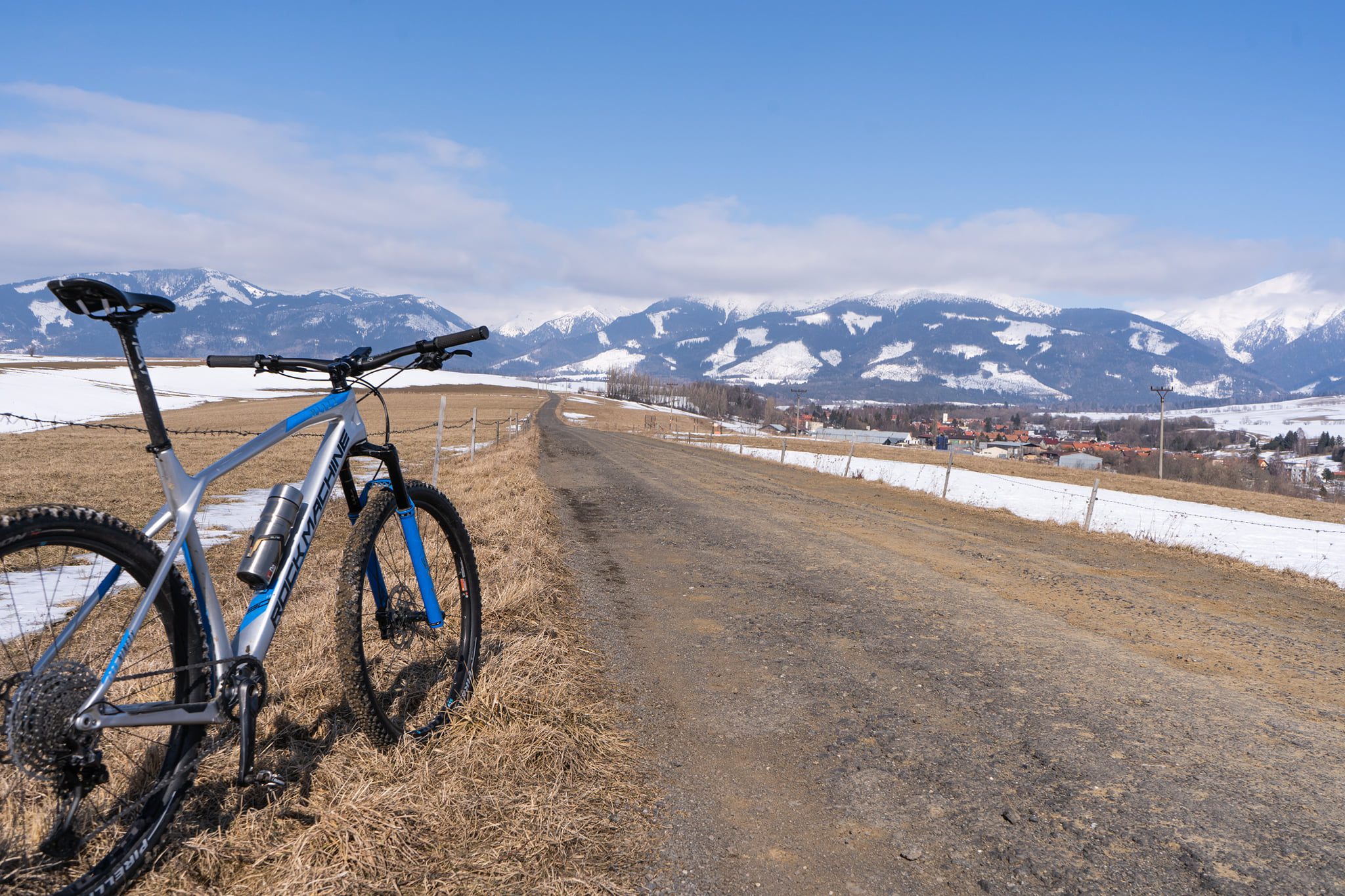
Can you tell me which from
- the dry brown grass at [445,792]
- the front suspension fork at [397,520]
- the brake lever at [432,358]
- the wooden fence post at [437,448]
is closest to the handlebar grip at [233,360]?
the front suspension fork at [397,520]

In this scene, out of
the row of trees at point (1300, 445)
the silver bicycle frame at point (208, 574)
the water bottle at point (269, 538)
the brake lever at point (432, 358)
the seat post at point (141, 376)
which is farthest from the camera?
the row of trees at point (1300, 445)

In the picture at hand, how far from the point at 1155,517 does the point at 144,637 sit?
26813 mm

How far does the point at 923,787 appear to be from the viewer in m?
3.69

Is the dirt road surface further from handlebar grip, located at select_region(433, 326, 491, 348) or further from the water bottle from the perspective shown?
handlebar grip, located at select_region(433, 326, 491, 348)

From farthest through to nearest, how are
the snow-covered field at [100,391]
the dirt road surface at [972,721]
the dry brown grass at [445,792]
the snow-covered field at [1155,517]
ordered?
the snow-covered field at [100,391]
the snow-covered field at [1155,517]
the dirt road surface at [972,721]
the dry brown grass at [445,792]

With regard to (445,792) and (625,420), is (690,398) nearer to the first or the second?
(625,420)

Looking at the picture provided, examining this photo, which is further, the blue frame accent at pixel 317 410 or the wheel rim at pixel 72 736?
the blue frame accent at pixel 317 410

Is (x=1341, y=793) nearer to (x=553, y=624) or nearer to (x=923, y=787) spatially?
(x=923, y=787)

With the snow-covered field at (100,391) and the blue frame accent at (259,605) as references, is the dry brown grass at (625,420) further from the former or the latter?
the blue frame accent at (259,605)

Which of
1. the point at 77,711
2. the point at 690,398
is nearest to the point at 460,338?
the point at 77,711

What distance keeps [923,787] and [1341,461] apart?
130021 millimetres

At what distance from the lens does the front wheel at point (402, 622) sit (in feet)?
10.3

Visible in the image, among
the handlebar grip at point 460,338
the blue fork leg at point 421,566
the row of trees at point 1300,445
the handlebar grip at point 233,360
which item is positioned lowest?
the row of trees at point 1300,445

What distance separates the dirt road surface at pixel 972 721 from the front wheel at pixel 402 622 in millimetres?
1214
